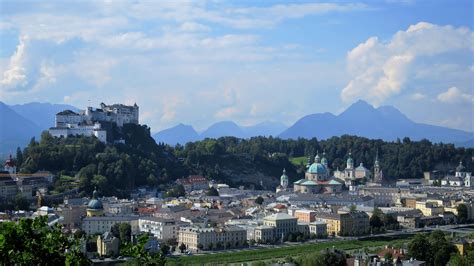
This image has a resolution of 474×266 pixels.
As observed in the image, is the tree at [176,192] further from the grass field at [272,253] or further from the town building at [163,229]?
the grass field at [272,253]

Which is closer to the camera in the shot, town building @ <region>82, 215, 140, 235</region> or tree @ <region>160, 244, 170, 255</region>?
tree @ <region>160, 244, 170, 255</region>

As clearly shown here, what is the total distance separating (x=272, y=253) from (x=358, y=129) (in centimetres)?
15214

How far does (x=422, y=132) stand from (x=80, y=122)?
143404 millimetres

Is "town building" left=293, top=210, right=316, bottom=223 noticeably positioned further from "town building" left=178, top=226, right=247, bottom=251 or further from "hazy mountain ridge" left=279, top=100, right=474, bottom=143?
"hazy mountain ridge" left=279, top=100, right=474, bottom=143

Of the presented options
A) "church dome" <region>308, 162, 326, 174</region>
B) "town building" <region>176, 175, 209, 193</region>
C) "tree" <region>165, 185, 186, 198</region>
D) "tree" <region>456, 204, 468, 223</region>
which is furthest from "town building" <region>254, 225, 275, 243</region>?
"church dome" <region>308, 162, 326, 174</region>

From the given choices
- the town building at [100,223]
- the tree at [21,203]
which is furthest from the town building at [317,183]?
the town building at [100,223]

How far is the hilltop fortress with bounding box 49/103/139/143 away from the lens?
126 feet

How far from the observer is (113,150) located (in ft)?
118

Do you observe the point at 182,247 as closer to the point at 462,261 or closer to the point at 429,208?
the point at 462,261

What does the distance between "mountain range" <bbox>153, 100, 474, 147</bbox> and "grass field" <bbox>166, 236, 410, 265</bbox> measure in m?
132

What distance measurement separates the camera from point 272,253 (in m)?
22.1

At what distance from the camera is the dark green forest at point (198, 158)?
34344mm

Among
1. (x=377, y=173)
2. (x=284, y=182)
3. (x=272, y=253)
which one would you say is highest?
(x=377, y=173)

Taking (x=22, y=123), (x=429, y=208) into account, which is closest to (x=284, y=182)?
(x=429, y=208)
